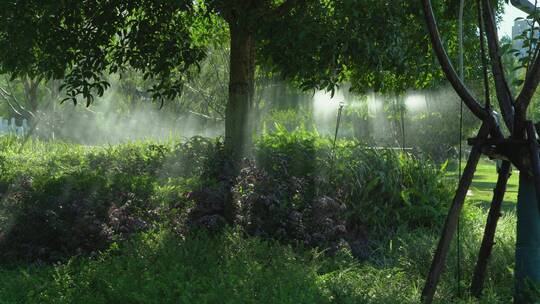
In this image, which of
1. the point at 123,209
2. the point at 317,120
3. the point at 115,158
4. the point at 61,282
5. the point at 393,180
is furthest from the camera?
the point at 317,120

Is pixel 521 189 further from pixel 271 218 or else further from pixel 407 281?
pixel 271 218

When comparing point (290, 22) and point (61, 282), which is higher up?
point (290, 22)

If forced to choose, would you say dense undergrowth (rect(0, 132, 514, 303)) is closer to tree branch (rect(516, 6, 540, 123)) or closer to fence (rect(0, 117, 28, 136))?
tree branch (rect(516, 6, 540, 123))

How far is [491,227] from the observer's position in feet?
16.3

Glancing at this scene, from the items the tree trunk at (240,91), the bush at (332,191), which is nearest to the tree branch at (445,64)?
the bush at (332,191)

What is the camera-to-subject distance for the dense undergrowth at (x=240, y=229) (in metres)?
4.79

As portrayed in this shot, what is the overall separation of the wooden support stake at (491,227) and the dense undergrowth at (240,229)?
15 cm

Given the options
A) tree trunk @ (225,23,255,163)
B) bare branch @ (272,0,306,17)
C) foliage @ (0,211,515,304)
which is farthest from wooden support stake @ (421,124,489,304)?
tree trunk @ (225,23,255,163)

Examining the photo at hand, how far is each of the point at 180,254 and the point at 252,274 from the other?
841mm

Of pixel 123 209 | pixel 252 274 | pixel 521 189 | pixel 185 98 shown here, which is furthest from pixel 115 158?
pixel 185 98

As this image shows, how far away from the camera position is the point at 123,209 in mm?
6867

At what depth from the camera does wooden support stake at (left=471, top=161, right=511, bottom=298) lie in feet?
16.0

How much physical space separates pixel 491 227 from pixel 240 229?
2400 millimetres

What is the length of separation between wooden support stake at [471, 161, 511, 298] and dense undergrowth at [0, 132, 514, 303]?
0.48ft
